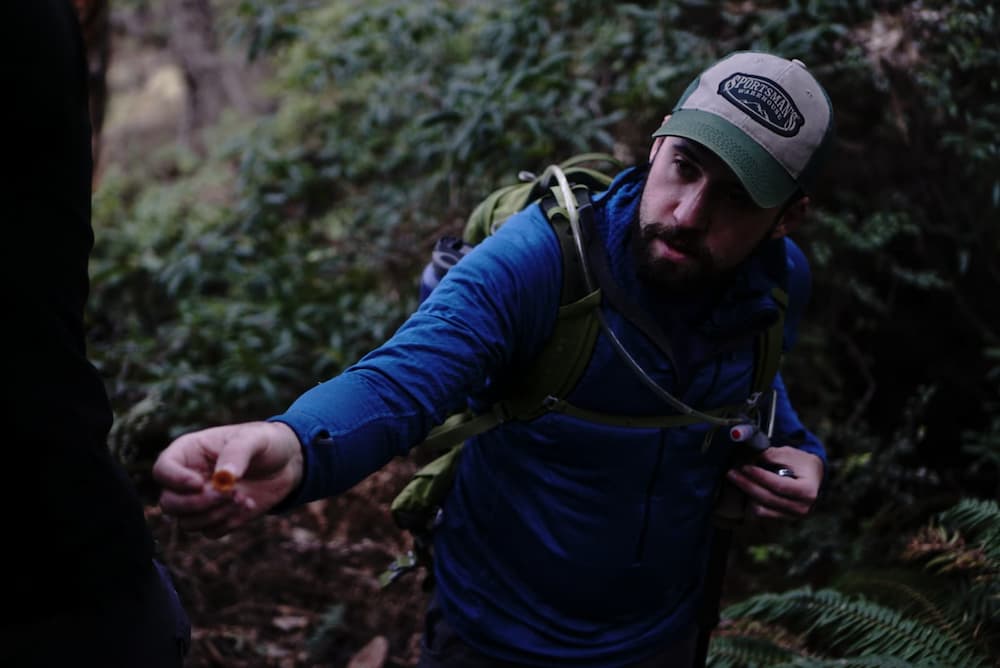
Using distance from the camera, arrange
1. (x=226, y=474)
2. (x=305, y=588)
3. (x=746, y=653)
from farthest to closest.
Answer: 1. (x=305, y=588)
2. (x=746, y=653)
3. (x=226, y=474)

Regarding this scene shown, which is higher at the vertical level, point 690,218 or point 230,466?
point 230,466

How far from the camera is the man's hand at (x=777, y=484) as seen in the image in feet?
7.34

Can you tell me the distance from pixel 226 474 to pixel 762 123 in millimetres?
1453

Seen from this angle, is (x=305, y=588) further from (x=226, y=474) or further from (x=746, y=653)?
(x=226, y=474)

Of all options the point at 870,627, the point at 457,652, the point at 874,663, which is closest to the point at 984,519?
the point at 870,627

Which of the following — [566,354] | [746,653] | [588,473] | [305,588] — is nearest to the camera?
[566,354]

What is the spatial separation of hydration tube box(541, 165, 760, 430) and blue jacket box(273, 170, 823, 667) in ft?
0.10

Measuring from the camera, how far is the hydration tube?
201 centimetres

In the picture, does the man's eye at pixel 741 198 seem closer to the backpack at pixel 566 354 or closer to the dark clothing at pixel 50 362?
the backpack at pixel 566 354

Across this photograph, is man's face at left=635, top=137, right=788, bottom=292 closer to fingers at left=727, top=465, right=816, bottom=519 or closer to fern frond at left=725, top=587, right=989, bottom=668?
fingers at left=727, top=465, right=816, bottom=519

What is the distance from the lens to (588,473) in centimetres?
211

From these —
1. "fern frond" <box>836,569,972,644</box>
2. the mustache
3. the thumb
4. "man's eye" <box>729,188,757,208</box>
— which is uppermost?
the thumb

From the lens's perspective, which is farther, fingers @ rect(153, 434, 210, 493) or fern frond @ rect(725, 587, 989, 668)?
fern frond @ rect(725, 587, 989, 668)

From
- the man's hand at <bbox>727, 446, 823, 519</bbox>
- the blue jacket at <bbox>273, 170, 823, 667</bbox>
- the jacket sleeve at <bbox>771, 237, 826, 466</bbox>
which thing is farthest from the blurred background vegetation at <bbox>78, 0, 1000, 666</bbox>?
the blue jacket at <bbox>273, 170, 823, 667</bbox>
